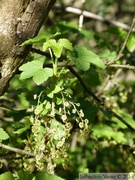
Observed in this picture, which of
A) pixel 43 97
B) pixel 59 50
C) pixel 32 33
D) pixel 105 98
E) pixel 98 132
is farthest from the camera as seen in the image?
pixel 105 98

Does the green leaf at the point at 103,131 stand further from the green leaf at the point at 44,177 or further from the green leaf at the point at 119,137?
the green leaf at the point at 44,177

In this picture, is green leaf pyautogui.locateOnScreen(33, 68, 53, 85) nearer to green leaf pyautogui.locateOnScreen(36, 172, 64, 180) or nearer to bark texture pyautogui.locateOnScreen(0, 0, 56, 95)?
bark texture pyautogui.locateOnScreen(0, 0, 56, 95)

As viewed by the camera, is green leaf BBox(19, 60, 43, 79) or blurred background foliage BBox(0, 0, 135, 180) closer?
green leaf BBox(19, 60, 43, 79)

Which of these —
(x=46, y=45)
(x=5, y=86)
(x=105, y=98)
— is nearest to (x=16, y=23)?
(x=46, y=45)

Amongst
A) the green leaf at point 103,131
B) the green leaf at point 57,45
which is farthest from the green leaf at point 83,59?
the green leaf at point 103,131

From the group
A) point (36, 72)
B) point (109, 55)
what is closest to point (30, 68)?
point (36, 72)

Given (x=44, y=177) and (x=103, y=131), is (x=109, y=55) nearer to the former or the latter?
(x=103, y=131)

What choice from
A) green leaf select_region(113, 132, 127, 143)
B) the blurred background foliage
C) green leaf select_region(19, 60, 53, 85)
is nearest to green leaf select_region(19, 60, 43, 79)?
green leaf select_region(19, 60, 53, 85)

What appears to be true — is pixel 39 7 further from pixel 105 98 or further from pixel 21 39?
pixel 105 98
